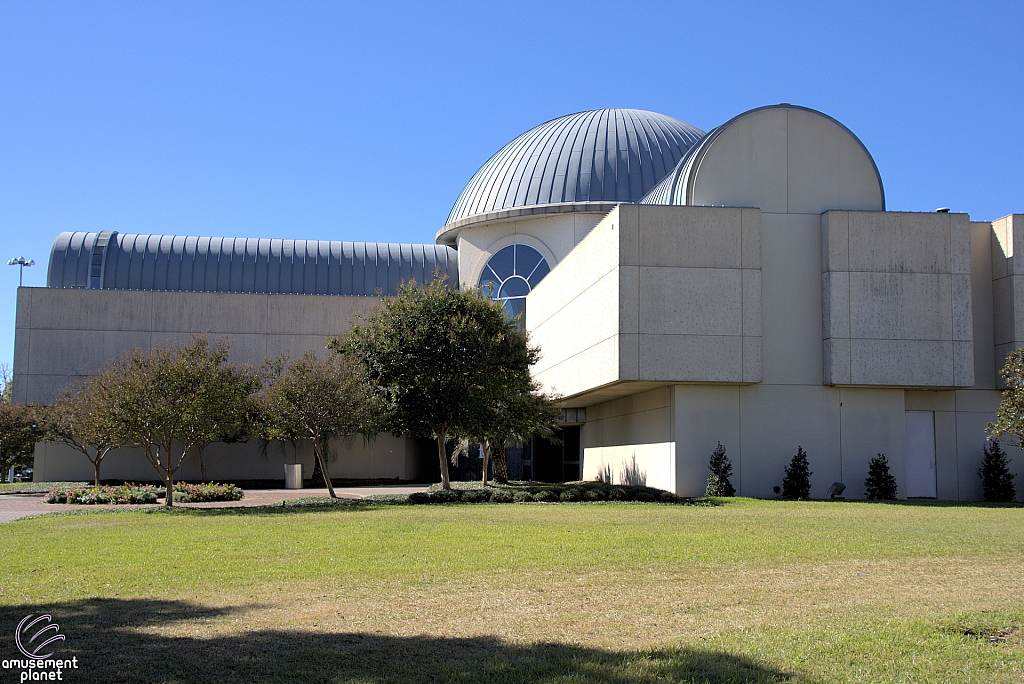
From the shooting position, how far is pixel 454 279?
45125 millimetres

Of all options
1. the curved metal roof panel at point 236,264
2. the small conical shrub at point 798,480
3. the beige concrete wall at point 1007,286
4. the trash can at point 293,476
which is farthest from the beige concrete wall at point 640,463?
the curved metal roof panel at point 236,264

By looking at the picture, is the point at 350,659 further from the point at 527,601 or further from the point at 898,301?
the point at 898,301

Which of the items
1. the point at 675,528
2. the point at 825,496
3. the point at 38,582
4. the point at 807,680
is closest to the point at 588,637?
the point at 807,680

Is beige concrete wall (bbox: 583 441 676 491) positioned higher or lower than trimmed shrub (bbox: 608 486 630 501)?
higher

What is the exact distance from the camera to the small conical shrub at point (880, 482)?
25391mm

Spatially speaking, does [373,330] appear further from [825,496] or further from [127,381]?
[825,496]

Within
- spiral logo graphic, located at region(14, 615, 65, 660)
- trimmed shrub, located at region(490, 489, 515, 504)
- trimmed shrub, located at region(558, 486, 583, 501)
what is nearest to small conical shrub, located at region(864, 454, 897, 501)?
trimmed shrub, located at region(558, 486, 583, 501)

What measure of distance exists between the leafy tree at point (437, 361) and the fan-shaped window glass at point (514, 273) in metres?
16.6

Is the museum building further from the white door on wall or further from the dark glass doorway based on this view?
the dark glass doorway

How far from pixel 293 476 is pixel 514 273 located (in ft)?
44.9

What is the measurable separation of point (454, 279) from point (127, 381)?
2505 centimetres

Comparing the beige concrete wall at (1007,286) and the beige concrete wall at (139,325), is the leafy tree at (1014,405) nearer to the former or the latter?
the beige concrete wall at (1007,286)

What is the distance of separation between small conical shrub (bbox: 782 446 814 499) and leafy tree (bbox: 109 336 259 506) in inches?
585

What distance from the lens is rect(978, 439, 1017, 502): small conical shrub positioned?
87.1 feet
